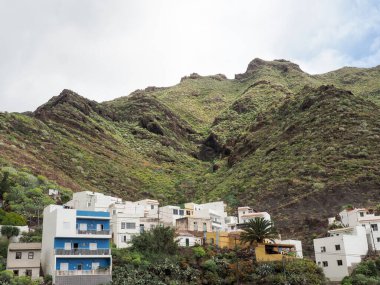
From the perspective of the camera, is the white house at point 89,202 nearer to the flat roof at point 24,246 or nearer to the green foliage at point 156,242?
the green foliage at point 156,242

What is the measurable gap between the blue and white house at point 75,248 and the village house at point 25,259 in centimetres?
110

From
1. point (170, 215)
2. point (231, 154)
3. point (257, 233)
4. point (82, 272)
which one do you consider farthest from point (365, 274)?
point (231, 154)

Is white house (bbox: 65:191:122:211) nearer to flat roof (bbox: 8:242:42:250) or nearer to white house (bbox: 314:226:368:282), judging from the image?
flat roof (bbox: 8:242:42:250)

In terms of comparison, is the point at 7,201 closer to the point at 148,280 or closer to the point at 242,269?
the point at 148,280

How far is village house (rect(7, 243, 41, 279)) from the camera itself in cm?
4938

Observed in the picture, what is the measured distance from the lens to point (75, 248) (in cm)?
5169

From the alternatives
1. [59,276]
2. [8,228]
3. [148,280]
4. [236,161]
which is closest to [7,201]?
[8,228]

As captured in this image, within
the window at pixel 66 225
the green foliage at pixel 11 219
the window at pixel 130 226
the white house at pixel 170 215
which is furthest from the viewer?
the white house at pixel 170 215

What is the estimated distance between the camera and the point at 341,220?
7362cm

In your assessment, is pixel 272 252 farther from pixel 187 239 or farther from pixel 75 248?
pixel 75 248

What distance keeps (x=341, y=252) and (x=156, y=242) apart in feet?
75.3

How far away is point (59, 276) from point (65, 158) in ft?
Result: 203

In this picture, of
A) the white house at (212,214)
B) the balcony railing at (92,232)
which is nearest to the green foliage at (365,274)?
the white house at (212,214)

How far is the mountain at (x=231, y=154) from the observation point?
86500 mm
